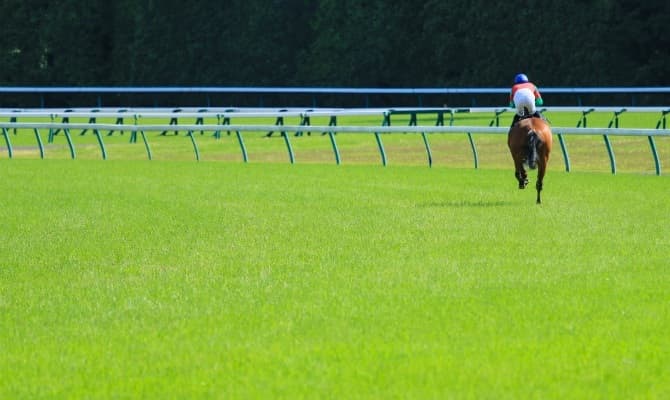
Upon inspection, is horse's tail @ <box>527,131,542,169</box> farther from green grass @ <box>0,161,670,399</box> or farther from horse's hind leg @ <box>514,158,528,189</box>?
horse's hind leg @ <box>514,158,528,189</box>

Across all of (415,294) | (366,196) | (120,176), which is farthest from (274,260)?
(120,176)

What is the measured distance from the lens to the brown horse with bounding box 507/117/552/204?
55.1 ft

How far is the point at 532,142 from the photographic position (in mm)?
16781
